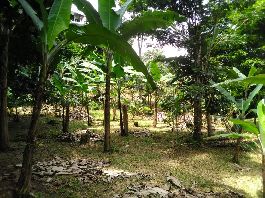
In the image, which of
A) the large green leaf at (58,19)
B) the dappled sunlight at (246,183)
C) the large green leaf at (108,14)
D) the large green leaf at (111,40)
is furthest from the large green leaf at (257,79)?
the dappled sunlight at (246,183)

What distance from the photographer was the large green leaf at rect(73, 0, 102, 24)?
5750 millimetres

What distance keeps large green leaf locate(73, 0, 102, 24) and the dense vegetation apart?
0.02 meters

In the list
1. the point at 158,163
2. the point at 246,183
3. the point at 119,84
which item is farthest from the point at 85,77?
the point at 246,183

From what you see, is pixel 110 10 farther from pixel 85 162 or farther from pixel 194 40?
pixel 194 40

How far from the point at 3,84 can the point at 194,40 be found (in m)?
6.77

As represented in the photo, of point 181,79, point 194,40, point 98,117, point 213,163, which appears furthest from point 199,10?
point 98,117

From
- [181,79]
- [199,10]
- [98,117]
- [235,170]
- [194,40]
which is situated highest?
[199,10]

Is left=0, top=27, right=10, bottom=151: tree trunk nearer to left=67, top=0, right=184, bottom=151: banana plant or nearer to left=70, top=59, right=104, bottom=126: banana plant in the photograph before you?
left=70, top=59, right=104, bottom=126: banana plant

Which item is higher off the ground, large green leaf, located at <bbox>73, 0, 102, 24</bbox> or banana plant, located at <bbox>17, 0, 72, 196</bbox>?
large green leaf, located at <bbox>73, 0, 102, 24</bbox>

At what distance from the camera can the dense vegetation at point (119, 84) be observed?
16.6 feet

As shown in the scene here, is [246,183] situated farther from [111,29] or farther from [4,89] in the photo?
[4,89]

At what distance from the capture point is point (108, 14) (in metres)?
6.21

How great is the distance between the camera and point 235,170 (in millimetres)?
8664

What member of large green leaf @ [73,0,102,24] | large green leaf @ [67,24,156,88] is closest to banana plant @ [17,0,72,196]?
large green leaf @ [67,24,156,88]
